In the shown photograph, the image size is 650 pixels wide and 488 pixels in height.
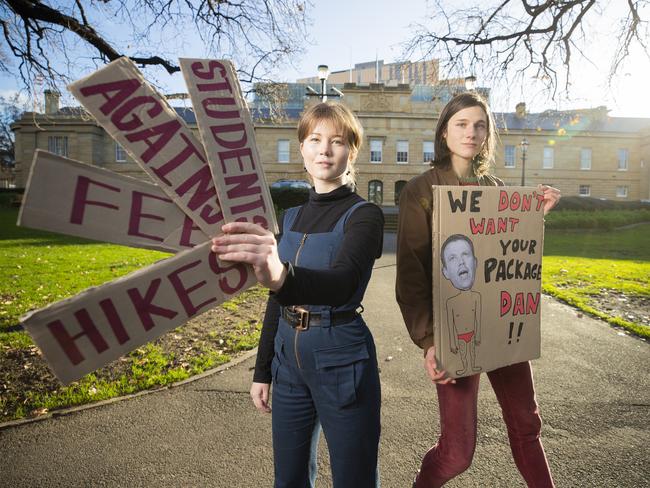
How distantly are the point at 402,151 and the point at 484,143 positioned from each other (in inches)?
1518

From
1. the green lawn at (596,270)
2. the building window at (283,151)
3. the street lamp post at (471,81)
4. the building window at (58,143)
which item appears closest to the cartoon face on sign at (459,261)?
the green lawn at (596,270)

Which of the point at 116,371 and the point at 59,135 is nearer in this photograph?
the point at 116,371

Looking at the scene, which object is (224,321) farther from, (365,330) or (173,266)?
(173,266)

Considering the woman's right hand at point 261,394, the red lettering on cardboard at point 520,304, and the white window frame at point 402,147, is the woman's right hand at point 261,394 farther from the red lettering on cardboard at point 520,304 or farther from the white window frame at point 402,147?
the white window frame at point 402,147

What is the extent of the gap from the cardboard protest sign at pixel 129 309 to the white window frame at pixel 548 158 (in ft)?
156

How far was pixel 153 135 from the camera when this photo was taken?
3.12ft

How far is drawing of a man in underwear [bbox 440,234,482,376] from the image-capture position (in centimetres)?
171

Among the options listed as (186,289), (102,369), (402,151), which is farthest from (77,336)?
(402,151)

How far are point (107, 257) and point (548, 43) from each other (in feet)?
39.9

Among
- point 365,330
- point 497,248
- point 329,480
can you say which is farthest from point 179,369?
point 497,248

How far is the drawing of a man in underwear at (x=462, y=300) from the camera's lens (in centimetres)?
171

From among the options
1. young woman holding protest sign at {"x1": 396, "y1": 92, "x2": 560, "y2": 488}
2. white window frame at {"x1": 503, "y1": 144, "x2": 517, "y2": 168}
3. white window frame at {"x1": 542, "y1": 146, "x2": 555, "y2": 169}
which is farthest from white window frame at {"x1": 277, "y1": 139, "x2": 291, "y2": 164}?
young woman holding protest sign at {"x1": 396, "y1": 92, "x2": 560, "y2": 488}

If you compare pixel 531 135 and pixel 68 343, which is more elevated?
pixel 531 135

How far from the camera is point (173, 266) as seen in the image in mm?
945
